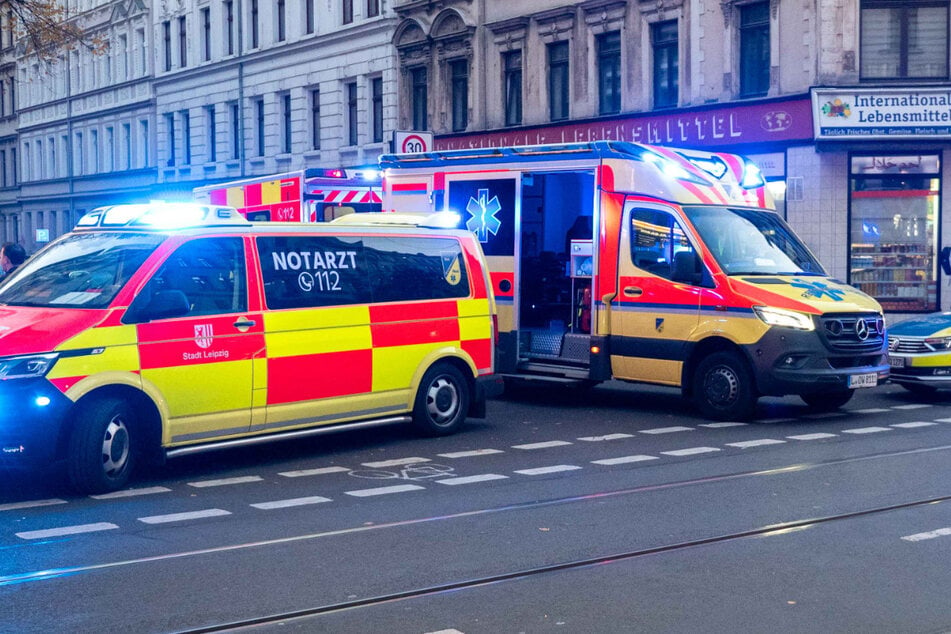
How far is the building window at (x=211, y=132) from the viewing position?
48156 mm

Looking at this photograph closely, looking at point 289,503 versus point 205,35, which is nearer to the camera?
point 289,503

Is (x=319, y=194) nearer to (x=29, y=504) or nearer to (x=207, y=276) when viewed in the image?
(x=207, y=276)

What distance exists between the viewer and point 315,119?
1638 inches

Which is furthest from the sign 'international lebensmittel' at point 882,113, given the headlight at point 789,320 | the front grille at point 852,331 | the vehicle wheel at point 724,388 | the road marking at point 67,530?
the road marking at point 67,530

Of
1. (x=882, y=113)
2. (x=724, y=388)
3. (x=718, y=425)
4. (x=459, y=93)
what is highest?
(x=459, y=93)

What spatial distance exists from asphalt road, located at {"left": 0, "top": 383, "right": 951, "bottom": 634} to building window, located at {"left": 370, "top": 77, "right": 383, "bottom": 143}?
87.1 feet

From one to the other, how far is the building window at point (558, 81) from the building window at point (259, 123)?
14.9 m

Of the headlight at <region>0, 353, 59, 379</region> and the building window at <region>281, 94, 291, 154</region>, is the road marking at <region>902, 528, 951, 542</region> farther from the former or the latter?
the building window at <region>281, 94, 291, 154</region>

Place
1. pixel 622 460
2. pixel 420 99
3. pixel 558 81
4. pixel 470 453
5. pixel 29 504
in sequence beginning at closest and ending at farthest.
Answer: pixel 29 504 → pixel 622 460 → pixel 470 453 → pixel 558 81 → pixel 420 99

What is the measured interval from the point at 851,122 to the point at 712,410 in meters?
12.9

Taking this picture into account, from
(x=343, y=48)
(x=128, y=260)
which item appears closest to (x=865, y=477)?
(x=128, y=260)

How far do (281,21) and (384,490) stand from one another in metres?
35.8

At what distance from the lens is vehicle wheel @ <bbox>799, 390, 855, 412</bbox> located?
48.6 feet

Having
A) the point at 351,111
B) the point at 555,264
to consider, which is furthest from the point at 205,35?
the point at 555,264
